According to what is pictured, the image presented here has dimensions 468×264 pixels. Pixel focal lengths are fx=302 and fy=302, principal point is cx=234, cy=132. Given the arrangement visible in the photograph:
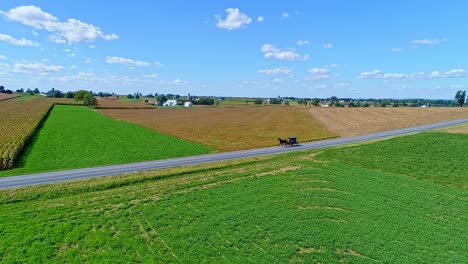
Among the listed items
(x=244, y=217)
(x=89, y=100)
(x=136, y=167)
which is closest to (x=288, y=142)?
(x=136, y=167)

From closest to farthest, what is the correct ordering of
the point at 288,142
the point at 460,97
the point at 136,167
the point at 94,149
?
the point at 136,167 < the point at 94,149 < the point at 288,142 < the point at 460,97

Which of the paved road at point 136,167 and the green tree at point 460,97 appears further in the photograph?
the green tree at point 460,97

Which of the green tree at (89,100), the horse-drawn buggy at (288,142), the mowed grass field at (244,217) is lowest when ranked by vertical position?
the mowed grass field at (244,217)

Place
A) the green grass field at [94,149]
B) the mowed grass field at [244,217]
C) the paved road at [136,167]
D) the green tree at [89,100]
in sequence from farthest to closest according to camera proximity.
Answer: the green tree at [89,100], the green grass field at [94,149], the paved road at [136,167], the mowed grass field at [244,217]

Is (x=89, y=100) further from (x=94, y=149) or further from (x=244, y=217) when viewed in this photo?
(x=244, y=217)

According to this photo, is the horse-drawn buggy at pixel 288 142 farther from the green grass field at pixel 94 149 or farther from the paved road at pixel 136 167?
the green grass field at pixel 94 149

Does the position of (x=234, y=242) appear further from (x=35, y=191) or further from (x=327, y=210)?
(x=35, y=191)

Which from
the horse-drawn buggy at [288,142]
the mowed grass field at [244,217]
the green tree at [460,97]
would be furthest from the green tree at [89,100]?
the green tree at [460,97]

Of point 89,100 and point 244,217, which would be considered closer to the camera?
point 244,217
